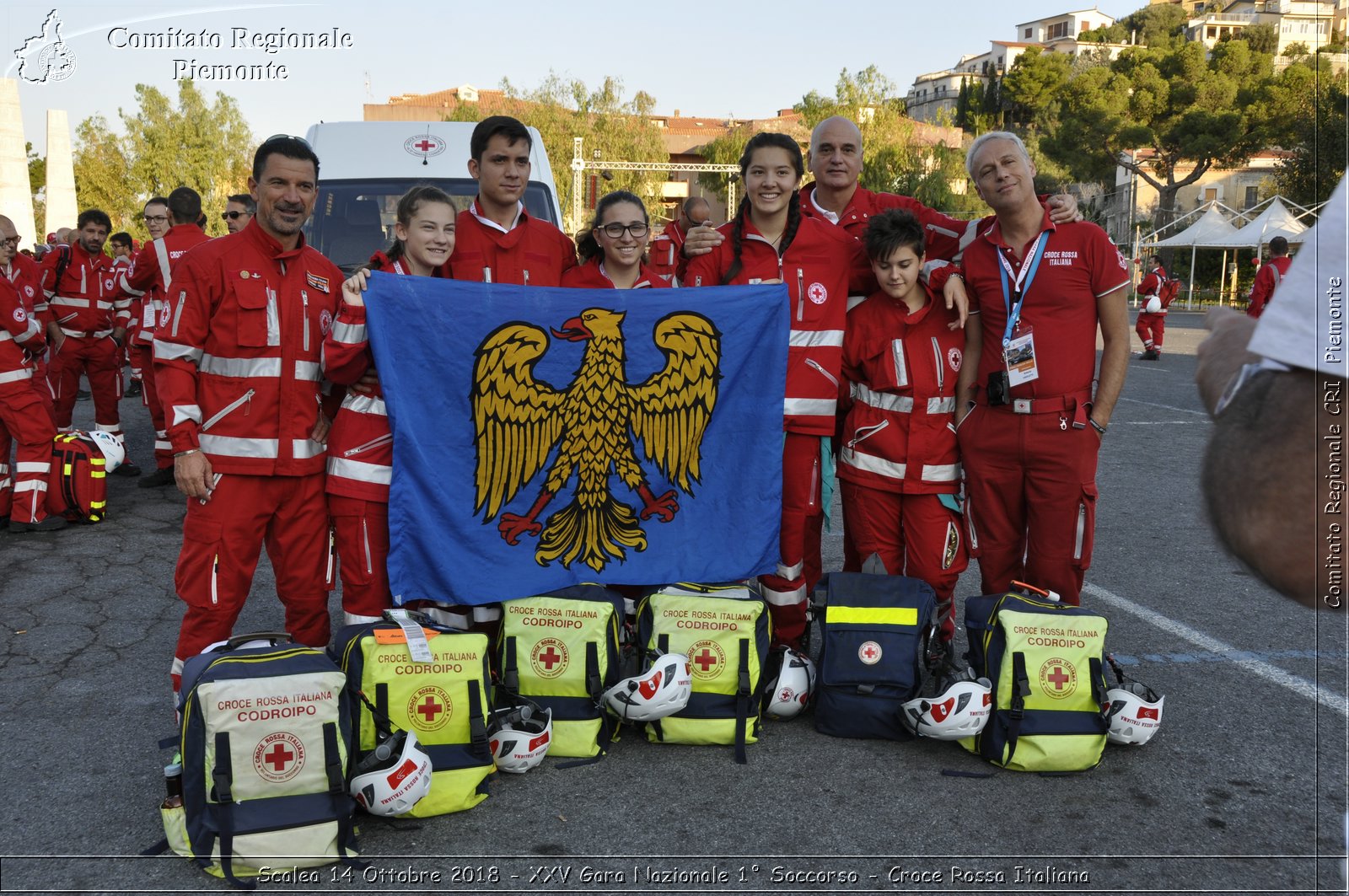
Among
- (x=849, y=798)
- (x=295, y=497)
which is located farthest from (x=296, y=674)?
(x=849, y=798)

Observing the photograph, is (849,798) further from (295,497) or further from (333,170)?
(333,170)

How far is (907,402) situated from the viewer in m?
4.68

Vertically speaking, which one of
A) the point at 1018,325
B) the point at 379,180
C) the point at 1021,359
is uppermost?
the point at 379,180

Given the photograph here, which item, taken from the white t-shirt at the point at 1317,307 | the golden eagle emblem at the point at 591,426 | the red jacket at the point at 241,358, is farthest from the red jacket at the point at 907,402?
the white t-shirt at the point at 1317,307

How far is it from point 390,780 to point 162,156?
119ft

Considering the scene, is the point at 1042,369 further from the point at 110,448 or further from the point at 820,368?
the point at 110,448

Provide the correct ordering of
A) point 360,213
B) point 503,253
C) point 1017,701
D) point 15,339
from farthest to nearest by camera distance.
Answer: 1. point 360,213
2. point 15,339
3. point 503,253
4. point 1017,701

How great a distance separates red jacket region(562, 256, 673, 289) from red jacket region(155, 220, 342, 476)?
1283 millimetres

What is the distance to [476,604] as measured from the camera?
446 cm

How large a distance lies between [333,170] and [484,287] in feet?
13.4

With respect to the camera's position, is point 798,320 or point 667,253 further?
point 667,253

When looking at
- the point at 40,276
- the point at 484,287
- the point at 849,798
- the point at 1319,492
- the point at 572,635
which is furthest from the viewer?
the point at 40,276

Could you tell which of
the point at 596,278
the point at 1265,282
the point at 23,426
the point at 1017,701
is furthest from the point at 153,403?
the point at 1265,282

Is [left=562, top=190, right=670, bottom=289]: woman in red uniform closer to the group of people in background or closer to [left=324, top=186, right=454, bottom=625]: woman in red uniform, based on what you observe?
the group of people in background
